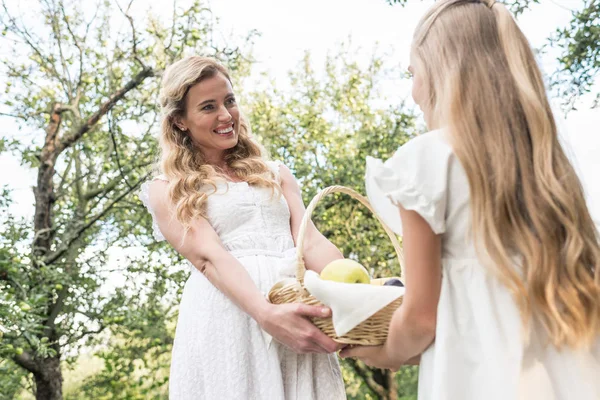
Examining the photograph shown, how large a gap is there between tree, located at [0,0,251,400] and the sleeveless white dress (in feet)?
12.1

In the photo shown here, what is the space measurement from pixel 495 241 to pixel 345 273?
1.53ft

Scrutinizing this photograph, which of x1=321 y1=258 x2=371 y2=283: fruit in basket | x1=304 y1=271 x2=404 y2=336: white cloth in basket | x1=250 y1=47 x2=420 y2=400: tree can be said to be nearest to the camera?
x1=304 y1=271 x2=404 y2=336: white cloth in basket


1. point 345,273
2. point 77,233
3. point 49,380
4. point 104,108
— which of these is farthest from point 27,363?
point 345,273

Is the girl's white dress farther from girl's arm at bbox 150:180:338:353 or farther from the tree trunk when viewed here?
the tree trunk

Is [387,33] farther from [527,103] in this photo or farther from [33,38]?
[527,103]

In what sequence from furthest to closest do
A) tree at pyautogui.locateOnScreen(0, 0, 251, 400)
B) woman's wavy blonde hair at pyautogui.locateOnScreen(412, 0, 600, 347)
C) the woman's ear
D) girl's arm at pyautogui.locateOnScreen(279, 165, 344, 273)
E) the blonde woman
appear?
1. tree at pyautogui.locateOnScreen(0, 0, 251, 400)
2. the woman's ear
3. girl's arm at pyautogui.locateOnScreen(279, 165, 344, 273)
4. the blonde woman
5. woman's wavy blonde hair at pyautogui.locateOnScreen(412, 0, 600, 347)

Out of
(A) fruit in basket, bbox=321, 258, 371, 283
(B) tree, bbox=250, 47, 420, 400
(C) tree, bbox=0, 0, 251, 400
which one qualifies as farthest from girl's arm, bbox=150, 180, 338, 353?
(B) tree, bbox=250, 47, 420, 400

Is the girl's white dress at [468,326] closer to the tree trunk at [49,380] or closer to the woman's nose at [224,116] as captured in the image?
the woman's nose at [224,116]

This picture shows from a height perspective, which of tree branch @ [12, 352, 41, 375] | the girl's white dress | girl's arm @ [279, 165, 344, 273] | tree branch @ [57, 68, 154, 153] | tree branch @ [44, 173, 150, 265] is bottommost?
the girl's white dress

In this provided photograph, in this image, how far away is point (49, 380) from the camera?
6301mm

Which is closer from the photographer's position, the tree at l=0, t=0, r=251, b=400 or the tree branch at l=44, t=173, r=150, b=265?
the tree branch at l=44, t=173, r=150, b=265

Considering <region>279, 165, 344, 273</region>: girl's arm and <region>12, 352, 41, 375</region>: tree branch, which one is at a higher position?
<region>12, 352, 41, 375</region>: tree branch

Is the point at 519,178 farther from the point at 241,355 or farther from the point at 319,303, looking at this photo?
the point at 241,355

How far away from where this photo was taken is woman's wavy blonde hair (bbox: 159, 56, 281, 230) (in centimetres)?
252
